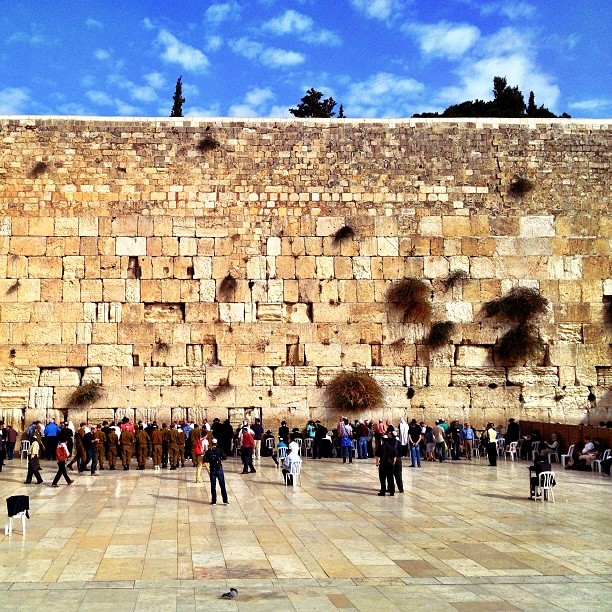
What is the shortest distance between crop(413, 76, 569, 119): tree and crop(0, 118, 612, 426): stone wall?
13529 mm

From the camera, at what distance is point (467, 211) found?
56.5 ft

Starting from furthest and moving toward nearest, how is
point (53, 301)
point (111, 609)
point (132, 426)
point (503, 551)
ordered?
1. point (53, 301)
2. point (132, 426)
3. point (503, 551)
4. point (111, 609)

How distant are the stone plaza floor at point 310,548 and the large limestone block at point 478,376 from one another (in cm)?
519

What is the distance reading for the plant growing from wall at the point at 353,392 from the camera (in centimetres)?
1611

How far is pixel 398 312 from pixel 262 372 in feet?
10.6

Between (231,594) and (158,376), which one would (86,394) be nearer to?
(158,376)

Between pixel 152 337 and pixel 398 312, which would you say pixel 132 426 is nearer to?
pixel 152 337

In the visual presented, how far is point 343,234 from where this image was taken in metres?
16.8

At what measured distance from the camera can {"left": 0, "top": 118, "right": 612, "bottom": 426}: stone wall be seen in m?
16.2

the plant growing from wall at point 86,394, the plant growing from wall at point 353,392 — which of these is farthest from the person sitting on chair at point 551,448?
the plant growing from wall at point 86,394

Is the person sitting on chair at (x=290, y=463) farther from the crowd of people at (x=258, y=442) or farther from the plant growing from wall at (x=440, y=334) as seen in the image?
the plant growing from wall at (x=440, y=334)

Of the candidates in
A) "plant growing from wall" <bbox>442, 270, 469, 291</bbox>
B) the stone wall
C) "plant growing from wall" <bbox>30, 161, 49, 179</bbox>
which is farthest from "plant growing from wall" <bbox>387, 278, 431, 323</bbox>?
"plant growing from wall" <bbox>30, 161, 49, 179</bbox>

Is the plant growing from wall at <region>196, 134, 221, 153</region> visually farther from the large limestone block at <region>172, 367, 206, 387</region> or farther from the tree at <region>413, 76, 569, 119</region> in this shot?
the tree at <region>413, 76, 569, 119</region>

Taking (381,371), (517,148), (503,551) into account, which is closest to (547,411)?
(381,371)
